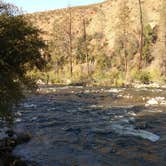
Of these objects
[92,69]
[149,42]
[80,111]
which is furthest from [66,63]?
[80,111]

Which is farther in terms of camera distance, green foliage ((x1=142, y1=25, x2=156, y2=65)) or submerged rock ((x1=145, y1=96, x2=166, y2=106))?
green foliage ((x1=142, y1=25, x2=156, y2=65))

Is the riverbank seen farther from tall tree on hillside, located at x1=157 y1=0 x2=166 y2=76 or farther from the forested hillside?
tall tree on hillside, located at x1=157 y1=0 x2=166 y2=76

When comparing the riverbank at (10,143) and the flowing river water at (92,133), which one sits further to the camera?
the flowing river water at (92,133)

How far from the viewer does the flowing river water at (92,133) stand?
16.0 meters

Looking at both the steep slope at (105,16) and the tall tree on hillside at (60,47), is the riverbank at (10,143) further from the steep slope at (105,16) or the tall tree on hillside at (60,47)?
the tall tree on hillside at (60,47)

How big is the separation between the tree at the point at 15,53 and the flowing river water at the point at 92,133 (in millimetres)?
2753

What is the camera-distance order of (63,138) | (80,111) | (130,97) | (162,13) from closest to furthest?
1. (63,138)
2. (80,111)
3. (130,97)
4. (162,13)

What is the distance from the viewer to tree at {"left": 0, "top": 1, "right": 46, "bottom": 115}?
16.1 metres

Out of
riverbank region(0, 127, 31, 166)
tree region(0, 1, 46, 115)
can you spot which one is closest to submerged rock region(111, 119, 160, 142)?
riverbank region(0, 127, 31, 166)

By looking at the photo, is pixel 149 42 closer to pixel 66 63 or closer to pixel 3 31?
pixel 66 63

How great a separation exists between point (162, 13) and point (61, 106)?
49194 mm

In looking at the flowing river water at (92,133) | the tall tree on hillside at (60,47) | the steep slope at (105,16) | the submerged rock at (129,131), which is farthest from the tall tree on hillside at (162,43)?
the submerged rock at (129,131)

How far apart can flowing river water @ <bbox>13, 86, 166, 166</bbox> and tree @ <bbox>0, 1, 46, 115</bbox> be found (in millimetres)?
2753

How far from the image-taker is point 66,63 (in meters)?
87.8
